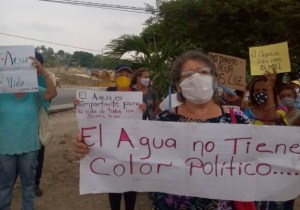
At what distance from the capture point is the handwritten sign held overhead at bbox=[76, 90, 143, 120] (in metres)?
3.34

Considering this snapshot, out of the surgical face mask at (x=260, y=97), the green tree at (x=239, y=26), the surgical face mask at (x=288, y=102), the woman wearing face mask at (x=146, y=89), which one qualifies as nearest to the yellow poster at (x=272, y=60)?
the surgical face mask at (x=288, y=102)

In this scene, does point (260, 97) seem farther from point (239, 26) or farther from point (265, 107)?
point (239, 26)

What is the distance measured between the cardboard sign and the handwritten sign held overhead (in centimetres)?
220

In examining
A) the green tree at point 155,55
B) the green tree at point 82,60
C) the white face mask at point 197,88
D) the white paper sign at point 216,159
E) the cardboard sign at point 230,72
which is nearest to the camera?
the white face mask at point 197,88

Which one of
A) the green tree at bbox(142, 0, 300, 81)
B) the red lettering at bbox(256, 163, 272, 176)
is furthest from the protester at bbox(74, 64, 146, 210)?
the green tree at bbox(142, 0, 300, 81)

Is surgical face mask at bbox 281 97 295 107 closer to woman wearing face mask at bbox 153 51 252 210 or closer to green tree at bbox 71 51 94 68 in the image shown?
woman wearing face mask at bbox 153 51 252 210

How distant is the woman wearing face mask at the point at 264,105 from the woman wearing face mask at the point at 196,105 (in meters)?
1.70

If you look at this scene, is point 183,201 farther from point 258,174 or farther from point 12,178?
point 12,178

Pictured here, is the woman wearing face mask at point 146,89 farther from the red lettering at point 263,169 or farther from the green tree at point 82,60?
the green tree at point 82,60

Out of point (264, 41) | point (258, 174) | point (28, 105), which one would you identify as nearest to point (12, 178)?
point (28, 105)

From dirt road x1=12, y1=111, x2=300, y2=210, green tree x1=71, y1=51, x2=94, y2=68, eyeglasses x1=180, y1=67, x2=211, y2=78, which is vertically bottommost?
dirt road x1=12, y1=111, x2=300, y2=210

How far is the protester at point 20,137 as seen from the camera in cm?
396

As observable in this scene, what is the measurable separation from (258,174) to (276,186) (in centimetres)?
13

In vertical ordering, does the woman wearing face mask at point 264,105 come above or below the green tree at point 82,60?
below
